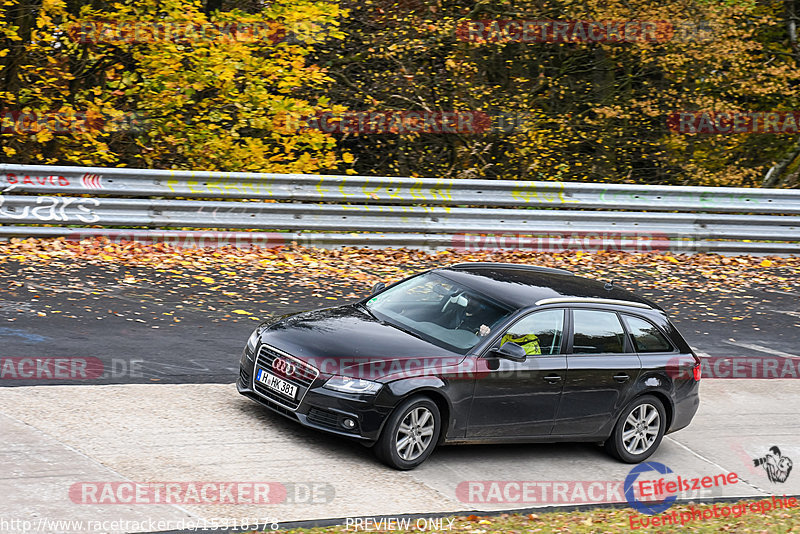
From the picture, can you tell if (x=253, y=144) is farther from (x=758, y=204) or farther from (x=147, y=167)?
(x=758, y=204)

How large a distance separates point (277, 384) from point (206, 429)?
643 mm

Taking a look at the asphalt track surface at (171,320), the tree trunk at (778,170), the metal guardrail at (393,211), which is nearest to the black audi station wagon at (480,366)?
the asphalt track surface at (171,320)

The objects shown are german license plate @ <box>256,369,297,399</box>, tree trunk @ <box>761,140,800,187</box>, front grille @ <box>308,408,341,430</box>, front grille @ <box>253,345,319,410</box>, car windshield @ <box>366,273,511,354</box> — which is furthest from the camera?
tree trunk @ <box>761,140,800,187</box>

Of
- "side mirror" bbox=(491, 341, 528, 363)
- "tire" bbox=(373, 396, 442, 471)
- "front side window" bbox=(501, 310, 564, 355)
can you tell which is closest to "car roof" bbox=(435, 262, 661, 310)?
"front side window" bbox=(501, 310, 564, 355)

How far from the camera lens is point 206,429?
761 cm

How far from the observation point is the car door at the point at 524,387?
304 inches

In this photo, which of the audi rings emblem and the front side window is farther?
the front side window

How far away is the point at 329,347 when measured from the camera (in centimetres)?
753

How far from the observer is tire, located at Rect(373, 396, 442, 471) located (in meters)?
7.25

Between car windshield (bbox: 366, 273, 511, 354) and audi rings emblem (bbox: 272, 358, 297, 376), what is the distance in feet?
3.35

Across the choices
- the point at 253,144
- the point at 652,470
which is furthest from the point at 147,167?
the point at 652,470

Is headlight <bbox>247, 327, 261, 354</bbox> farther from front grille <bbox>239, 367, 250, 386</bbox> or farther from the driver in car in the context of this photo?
the driver in car

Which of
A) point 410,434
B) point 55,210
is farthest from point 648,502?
point 55,210

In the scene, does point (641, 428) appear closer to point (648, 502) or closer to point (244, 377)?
point (648, 502)
